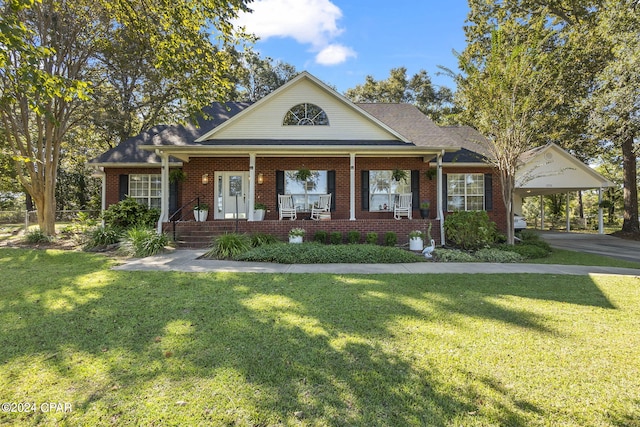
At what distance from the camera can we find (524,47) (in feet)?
29.7

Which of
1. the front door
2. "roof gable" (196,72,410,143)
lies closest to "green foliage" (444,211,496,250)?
"roof gable" (196,72,410,143)

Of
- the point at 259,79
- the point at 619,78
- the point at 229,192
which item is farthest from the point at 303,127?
the point at 259,79

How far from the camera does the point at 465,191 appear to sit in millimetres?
12484

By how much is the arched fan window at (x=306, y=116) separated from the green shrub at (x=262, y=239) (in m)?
4.63

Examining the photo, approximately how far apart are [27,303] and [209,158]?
27.6 feet

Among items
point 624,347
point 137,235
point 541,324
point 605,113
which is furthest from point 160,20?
point 605,113

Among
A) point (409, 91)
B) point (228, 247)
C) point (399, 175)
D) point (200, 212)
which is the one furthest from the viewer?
point (409, 91)

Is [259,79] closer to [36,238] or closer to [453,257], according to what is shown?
[36,238]

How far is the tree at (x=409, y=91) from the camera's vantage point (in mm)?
26844

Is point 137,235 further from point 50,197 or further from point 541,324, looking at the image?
point 541,324

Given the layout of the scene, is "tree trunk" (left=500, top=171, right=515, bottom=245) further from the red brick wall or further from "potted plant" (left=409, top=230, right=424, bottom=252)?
"potted plant" (left=409, top=230, right=424, bottom=252)

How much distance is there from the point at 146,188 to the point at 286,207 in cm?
608

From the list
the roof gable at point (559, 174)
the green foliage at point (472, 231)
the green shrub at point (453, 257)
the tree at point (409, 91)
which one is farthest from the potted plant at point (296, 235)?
the tree at point (409, 91)

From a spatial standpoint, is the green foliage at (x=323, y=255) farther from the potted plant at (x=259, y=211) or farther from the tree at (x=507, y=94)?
the tree at (x=507, y=94)
